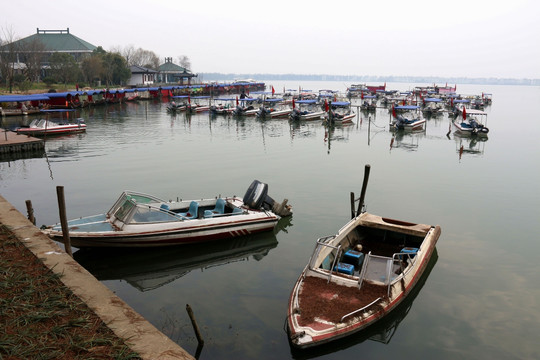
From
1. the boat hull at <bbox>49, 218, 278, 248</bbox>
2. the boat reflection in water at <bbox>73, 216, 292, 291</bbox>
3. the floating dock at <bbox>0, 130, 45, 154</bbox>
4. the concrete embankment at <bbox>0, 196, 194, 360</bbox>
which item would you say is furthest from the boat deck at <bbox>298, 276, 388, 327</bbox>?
the floating dock at <bbox>0, 130, 45, 154</bbox>

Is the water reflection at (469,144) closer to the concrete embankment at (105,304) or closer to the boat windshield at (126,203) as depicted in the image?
the boat windshield at (126,203)

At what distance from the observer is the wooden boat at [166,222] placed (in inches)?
606

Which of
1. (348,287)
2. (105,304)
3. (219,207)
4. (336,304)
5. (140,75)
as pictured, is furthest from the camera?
(140,75)

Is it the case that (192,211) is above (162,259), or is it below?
above

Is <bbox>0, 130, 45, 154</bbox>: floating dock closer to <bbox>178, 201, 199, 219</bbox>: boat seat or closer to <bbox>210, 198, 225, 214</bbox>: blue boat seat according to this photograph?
<bbox>178, 201, 199, 219</bbox>: boat seat

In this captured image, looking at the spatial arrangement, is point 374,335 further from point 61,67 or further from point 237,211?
→ point 61,67

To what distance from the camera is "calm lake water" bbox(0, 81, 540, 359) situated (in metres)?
11.6

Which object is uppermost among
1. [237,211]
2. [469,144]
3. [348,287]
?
[237,211]

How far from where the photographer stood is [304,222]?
67.4ft

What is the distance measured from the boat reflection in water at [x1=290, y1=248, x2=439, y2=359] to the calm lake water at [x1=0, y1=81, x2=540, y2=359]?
0.05 metres

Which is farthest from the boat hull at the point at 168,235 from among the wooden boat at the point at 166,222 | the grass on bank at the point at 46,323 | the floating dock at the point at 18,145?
the floating dock at the point at 18,145

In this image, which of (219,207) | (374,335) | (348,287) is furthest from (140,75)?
(374,335)

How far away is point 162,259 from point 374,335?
8.68 meters

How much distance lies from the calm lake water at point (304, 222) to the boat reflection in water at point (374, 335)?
0.16 feet
